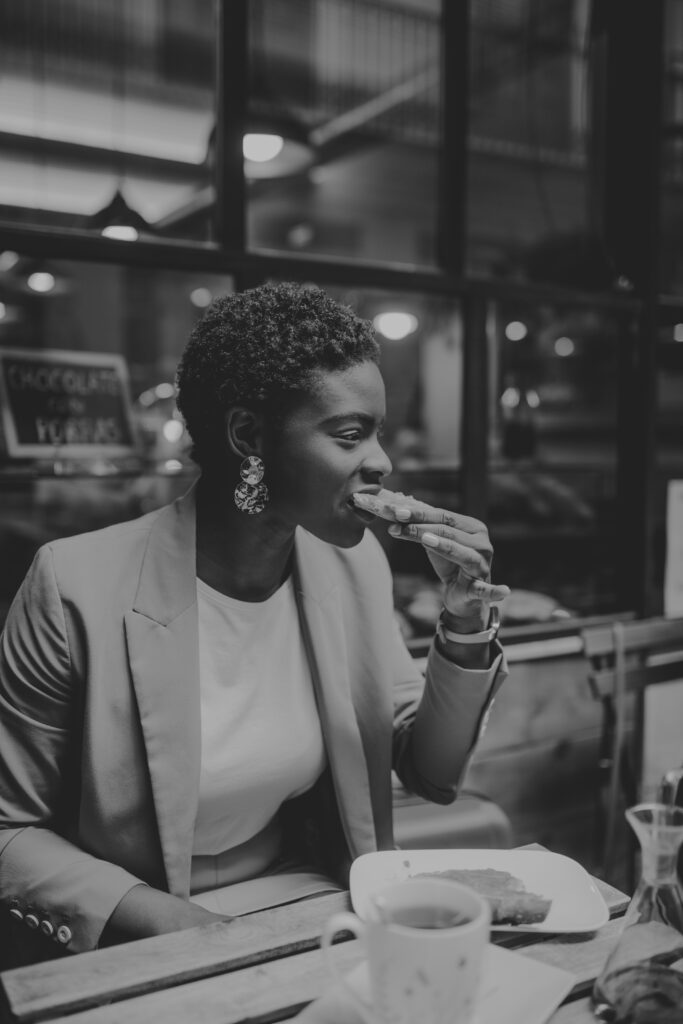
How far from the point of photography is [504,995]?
34.8 inches

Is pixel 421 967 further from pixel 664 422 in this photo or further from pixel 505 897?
pixel 664 422

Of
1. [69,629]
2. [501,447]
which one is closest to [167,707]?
[69,629]

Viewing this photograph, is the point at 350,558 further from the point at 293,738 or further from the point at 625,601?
the point at 625,601

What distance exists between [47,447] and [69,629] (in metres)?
1.62

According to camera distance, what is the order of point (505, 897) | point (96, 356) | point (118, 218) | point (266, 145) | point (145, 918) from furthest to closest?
point (266, 145)
point (96, 356)
point (118, 218)
point (145, 918)
point (505, 897)

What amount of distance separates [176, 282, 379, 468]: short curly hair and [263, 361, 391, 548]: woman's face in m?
0.03

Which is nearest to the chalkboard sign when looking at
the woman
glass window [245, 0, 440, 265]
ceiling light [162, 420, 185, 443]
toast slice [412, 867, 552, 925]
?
ceiling light [162, 420, 185, 443]

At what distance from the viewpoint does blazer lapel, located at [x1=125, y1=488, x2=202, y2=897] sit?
1325mm

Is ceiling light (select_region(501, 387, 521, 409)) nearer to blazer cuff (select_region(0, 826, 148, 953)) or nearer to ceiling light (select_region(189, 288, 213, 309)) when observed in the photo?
blazer cuff (select_region(0, 826, 148, 953))

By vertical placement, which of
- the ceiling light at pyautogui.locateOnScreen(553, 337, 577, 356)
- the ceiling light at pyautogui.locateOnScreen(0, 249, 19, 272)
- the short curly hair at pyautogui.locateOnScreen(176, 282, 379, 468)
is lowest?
the short curly hair at pyautogui.locateOnScreen(176, 282, 379, 468)

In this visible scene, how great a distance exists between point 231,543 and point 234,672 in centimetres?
22

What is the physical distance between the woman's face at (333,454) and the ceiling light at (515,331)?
2.55m

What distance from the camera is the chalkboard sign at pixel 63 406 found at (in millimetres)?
2799

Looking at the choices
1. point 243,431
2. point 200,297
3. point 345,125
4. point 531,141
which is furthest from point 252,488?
point 200,297
